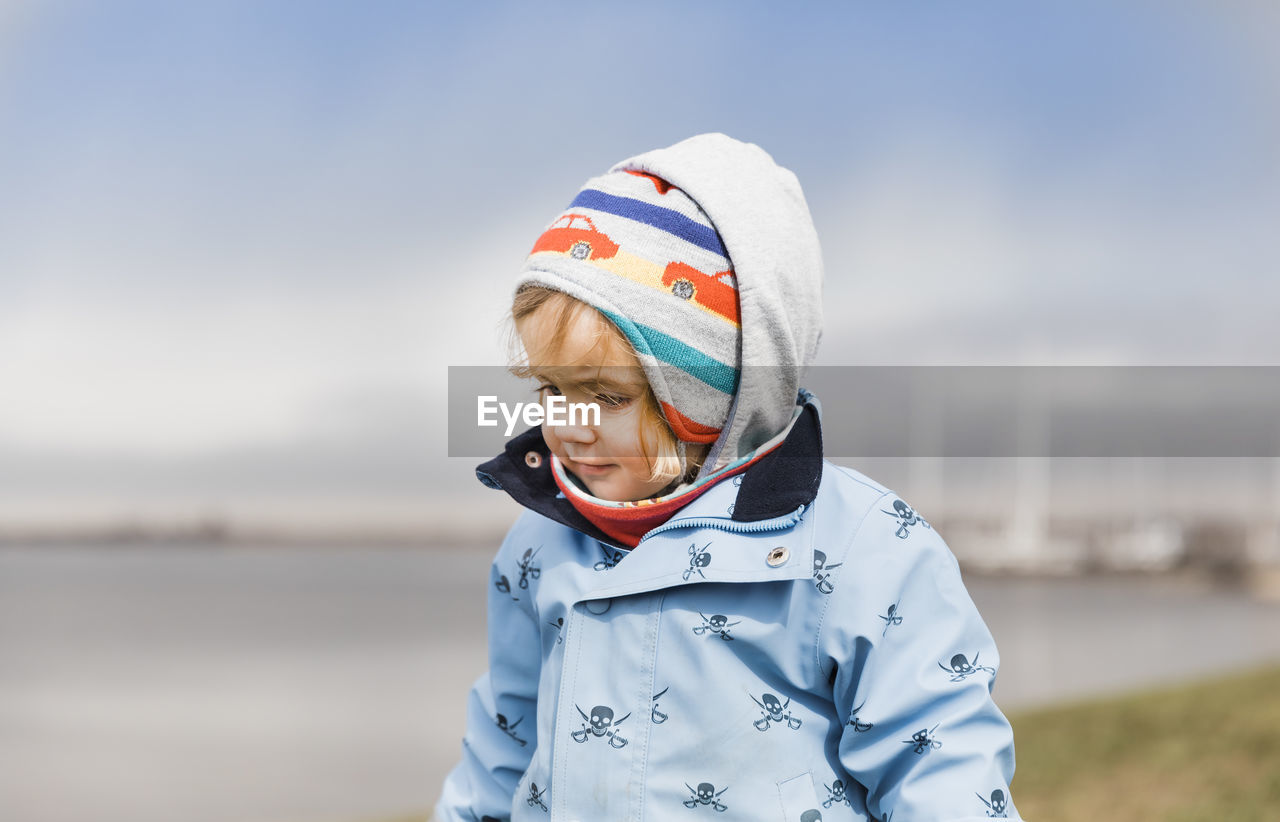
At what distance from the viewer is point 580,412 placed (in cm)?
114

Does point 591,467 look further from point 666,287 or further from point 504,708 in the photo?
point 504,708

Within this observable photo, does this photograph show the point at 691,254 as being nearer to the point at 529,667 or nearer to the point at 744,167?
the point at 744,167

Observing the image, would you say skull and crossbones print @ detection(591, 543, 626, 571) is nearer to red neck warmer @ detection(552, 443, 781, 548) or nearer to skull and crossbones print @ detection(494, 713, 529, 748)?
red neck warmer @ detection(552, 443, 781, 548)

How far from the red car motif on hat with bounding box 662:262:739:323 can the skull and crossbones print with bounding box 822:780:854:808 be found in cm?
50

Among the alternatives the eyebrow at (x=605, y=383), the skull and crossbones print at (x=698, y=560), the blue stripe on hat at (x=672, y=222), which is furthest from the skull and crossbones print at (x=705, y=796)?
the blue stripe on hat at (x=672, y=222)

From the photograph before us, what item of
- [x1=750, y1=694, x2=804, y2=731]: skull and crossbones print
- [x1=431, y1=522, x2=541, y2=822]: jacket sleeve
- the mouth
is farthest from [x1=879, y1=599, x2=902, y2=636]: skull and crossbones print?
[x1=431, y1=522, x2=541, y2=822]: jacket sleeve

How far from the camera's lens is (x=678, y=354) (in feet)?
3.63

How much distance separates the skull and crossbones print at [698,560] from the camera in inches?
41.2

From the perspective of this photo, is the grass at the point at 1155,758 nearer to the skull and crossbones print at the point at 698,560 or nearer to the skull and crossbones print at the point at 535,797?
the skull and crossbones print at the point at 535,797

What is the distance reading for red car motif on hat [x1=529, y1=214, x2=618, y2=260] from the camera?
3.67ft

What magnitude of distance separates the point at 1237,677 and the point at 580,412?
493cm

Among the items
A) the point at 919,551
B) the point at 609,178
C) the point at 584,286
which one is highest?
the point at 609,178

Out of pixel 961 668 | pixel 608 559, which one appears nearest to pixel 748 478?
pixel 608 559

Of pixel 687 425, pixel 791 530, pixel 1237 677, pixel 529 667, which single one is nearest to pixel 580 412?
pixel 687 425
